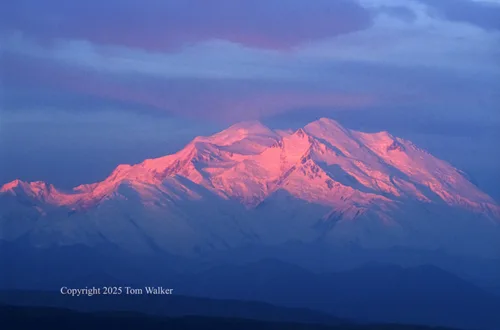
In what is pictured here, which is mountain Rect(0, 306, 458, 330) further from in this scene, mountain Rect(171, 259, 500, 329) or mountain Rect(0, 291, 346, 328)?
mountain Rect(171, 259, 500, 329)

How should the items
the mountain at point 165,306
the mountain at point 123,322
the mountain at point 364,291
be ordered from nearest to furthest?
1. the mountain at point 123,322
2. the mountain at point 165,306
3. the mountain at point 364,291

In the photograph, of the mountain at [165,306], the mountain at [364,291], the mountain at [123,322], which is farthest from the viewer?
the mountain at [364,291]

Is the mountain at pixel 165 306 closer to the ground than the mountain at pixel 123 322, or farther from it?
farther from it

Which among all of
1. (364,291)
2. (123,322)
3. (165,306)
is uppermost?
(165,306)

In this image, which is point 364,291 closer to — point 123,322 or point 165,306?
point 165,306

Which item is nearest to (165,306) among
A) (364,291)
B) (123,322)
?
(123,322)

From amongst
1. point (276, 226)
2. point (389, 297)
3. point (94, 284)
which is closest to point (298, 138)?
point (276, 226)

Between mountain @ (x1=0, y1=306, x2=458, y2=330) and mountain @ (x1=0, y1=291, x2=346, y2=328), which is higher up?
mountain @ (x1=0, y1=291, x2=346, y2=328)

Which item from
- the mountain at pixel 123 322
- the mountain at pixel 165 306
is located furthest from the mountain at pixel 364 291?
the mountain at pixel 123 322

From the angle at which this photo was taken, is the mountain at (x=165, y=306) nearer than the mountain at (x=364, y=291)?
Yes

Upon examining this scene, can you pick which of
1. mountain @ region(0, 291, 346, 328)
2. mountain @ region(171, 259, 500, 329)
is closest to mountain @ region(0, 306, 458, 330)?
mountain @ region(0, 291, 346, 328)

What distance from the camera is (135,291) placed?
1394 inches

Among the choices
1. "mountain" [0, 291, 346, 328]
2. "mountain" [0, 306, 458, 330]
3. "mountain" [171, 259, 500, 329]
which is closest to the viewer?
"mountain" [0, 306, 458, 330]

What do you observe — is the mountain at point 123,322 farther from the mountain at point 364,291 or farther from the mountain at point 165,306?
the mountain at point 364,291
